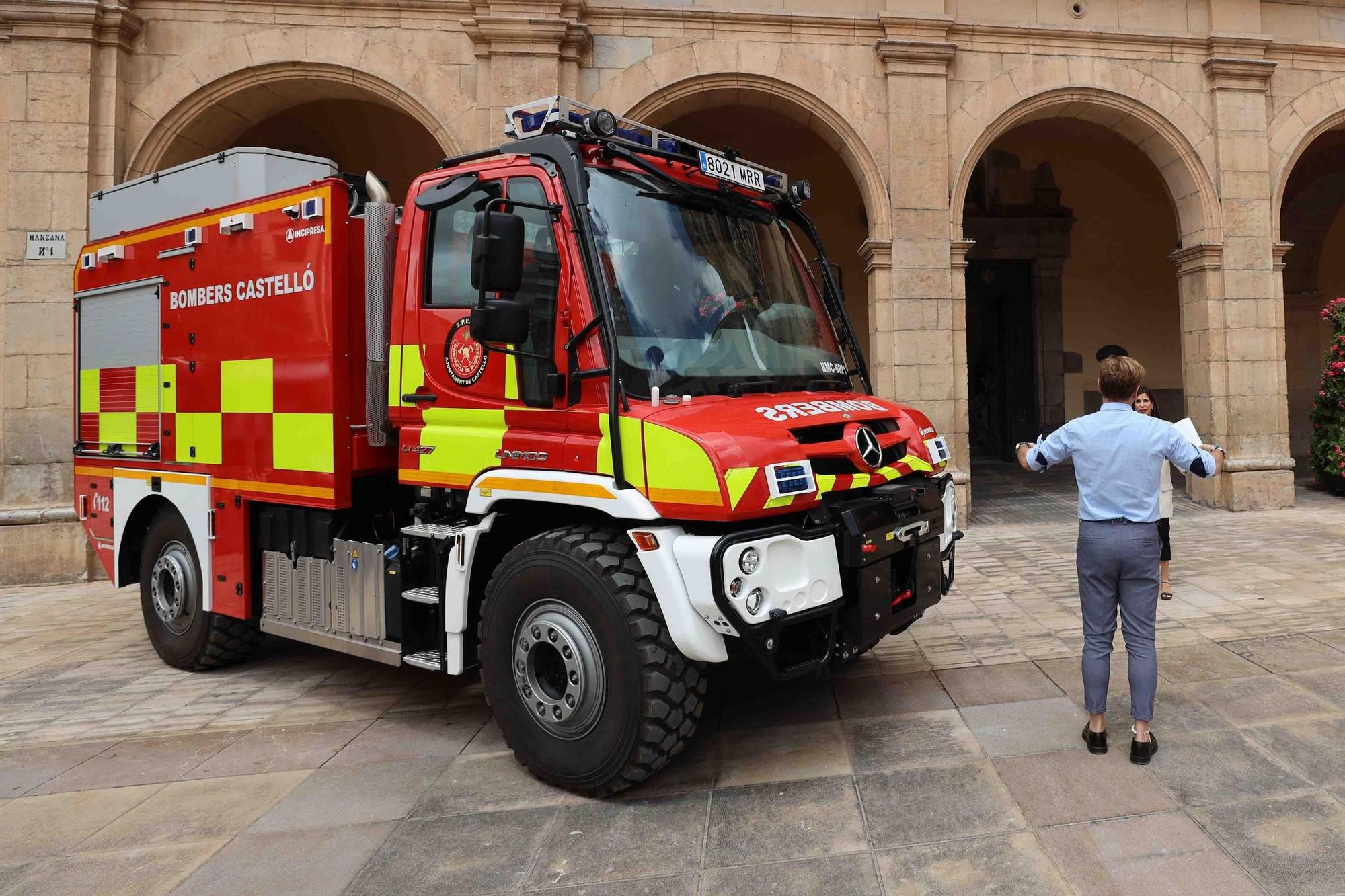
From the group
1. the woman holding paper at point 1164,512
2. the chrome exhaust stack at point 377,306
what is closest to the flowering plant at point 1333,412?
the woman holding paper at point 1164,512

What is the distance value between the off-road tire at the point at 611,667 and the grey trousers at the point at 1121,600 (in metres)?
1.66

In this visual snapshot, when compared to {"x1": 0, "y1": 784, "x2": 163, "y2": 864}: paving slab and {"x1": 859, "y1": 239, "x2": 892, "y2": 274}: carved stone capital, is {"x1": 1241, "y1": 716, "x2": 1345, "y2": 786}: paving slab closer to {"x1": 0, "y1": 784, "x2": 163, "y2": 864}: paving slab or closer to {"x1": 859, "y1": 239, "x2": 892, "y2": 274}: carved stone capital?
{"x1": 0, "y1": 784, "x2": 163, "y2": 864}: paving slab

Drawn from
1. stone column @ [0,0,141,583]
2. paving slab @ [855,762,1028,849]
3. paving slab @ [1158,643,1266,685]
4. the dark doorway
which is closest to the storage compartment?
stone column @ [0,0,141,583]

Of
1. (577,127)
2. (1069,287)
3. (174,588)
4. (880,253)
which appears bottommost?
(174,588)

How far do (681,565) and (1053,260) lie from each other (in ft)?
43.3

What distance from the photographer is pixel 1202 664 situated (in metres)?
4.46

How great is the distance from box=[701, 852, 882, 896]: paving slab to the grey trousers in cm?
138

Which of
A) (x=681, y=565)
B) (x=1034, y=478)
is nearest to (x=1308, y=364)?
(x=1034, y=478)

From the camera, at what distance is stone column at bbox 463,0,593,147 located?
8484mm

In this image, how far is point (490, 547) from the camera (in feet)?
11.6

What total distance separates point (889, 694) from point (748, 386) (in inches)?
72.8

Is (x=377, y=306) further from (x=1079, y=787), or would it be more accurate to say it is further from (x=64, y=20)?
(x=64, y=20)

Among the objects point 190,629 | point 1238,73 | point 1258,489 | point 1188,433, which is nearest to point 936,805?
point 1188,433

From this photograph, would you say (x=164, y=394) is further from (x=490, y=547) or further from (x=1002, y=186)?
(x=1002, y=186)
